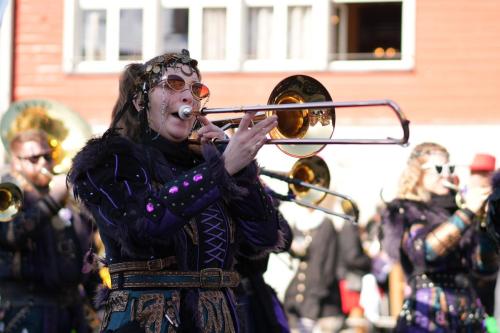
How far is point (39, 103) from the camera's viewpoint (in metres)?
10.0

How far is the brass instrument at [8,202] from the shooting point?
316 inches

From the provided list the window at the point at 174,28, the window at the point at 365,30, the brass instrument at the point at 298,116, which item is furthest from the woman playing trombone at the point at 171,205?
the window at the point at 174,28

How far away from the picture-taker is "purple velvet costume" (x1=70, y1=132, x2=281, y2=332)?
4758mm

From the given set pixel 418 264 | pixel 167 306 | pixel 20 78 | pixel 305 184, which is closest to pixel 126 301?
pixel 167 306

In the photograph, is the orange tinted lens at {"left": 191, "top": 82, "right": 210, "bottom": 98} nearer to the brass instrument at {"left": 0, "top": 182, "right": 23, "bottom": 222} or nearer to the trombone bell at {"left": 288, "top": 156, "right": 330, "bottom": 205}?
the brass instrument at {"left": 0, "top": 182, "right": 23, "bottom": 222}

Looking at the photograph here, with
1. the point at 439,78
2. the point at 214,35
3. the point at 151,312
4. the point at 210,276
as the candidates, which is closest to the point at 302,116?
the point at 210,276

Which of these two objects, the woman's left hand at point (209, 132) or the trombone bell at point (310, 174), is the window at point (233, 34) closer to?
the trombone bell at point (310, 174)

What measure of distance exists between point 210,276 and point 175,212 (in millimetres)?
436

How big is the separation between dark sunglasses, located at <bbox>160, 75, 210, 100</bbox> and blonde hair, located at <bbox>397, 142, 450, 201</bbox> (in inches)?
151

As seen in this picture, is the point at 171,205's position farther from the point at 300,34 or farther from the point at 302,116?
the point at 300,34

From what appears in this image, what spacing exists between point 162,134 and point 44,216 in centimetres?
401

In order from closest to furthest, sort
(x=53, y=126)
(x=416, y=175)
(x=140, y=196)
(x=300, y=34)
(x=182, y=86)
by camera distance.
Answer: (x=140, y=196)
(x=182, y=86)
(x=416, y=175)
(x=53, y=126)
(x=300, y=34)

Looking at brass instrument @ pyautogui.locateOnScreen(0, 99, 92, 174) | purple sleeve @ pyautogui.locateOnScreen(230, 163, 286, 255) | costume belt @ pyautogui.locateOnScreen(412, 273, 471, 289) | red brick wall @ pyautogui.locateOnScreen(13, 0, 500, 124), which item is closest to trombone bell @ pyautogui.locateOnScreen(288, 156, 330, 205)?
costume belt @ pyautogui.locateOnScreen(412, 273, 471, 289)

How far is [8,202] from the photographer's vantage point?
8.02 metres
